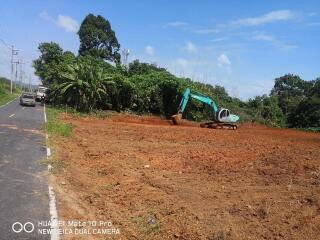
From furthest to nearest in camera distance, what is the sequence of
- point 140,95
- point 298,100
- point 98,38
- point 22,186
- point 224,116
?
1. point 98,38
2. point 298,100
3. point 140,95
4. point 224,116
5. point 22,186

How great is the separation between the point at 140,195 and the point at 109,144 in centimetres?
981

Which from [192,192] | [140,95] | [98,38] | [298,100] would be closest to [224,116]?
[140,95]

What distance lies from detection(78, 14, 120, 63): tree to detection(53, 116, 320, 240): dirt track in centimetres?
6606

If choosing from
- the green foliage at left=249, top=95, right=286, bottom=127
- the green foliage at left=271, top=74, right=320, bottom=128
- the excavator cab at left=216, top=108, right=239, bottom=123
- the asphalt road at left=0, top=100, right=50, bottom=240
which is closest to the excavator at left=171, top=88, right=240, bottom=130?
the excavator cab at left=216, top=108, right=239, bottom=123

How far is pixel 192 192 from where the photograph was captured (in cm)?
1066

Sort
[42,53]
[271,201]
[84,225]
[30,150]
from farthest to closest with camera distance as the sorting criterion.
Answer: [42,53], [30,150], [271,201], [84,225]

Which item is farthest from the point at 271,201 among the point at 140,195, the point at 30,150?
the point at 30,150

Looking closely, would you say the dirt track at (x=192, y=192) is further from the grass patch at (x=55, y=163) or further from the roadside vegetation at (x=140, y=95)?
the roadside vegetation at (x=140, y=95)

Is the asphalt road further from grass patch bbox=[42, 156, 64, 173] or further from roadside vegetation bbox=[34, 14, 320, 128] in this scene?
roadside vegetation bbox=[34, 14, 320, 128]

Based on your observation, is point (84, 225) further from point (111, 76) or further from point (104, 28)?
point (104, 28)

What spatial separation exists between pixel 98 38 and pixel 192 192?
75.2 m

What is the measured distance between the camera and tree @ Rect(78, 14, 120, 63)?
82.4 metres

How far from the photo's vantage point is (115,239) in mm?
7375

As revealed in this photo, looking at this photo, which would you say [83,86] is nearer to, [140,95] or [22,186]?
[140,95]
